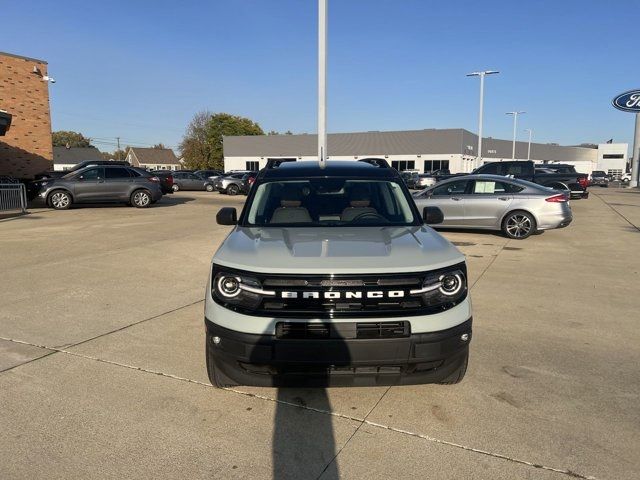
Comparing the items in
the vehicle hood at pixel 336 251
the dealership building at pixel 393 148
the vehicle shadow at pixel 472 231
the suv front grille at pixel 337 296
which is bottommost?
the vehicle shadow at pixel 472 231

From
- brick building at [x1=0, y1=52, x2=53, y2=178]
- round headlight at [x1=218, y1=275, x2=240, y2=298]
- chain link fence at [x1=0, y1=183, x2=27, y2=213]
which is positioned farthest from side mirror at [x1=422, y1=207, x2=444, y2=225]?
brick building at [x1=0, y1=52, x2=53, y2=178]

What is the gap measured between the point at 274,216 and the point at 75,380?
2121 mm

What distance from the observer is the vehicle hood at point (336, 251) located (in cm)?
299

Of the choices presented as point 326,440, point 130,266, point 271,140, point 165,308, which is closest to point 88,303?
point 165,308

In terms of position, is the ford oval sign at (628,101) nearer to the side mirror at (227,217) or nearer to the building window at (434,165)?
the building window at (434,165)

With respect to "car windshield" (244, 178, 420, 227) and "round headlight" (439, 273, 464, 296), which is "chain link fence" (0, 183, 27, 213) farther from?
"round headlight" (439, 273, 464, 296)

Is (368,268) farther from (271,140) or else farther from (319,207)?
(271,140)

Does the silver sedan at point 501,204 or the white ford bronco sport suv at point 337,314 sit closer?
the white ford bronco sport suv at point 337,314

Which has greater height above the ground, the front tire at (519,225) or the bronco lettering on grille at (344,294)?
the bronco lettering on grille at (344,294)

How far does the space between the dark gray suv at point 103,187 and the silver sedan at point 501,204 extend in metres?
11.7

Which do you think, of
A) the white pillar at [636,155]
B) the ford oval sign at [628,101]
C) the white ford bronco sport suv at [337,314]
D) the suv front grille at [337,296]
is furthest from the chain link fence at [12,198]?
the white pillar at [636,155]

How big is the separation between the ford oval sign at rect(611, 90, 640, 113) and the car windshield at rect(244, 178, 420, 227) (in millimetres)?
41989

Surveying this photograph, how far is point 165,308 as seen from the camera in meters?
5.60

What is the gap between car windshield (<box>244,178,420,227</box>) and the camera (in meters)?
4.27
